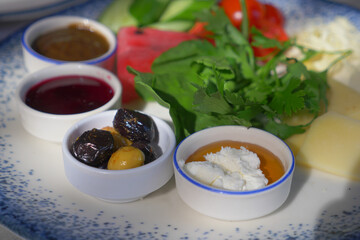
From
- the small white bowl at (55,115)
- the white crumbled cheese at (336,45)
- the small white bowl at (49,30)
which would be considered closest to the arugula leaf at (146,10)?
the small white bowl at (49,30)

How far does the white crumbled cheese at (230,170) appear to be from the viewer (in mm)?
1968

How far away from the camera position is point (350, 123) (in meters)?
2.46

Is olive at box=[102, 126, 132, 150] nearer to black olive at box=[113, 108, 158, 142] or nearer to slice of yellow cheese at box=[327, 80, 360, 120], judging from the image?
black olive at box=[113, 108, 158, 142]

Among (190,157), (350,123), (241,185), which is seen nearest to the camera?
(241,185)

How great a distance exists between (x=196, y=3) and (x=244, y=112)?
1513 mm

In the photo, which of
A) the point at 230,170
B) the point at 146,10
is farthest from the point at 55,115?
the point at 146,10

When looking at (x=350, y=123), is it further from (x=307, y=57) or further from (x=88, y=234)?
(x=88, y=234)

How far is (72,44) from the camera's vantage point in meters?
3.17

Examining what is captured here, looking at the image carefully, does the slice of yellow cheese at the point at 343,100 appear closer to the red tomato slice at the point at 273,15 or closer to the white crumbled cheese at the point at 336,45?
the white crumbled cheese at the point at 336,45

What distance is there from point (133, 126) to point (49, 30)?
1421 millimetres

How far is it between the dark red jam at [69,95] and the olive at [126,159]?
0.58m

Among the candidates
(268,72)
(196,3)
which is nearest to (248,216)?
(268,72)

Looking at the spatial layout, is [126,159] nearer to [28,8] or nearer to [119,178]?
[119,178]

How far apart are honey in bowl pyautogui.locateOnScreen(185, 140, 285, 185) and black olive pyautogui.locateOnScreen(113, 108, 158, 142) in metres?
0.25
